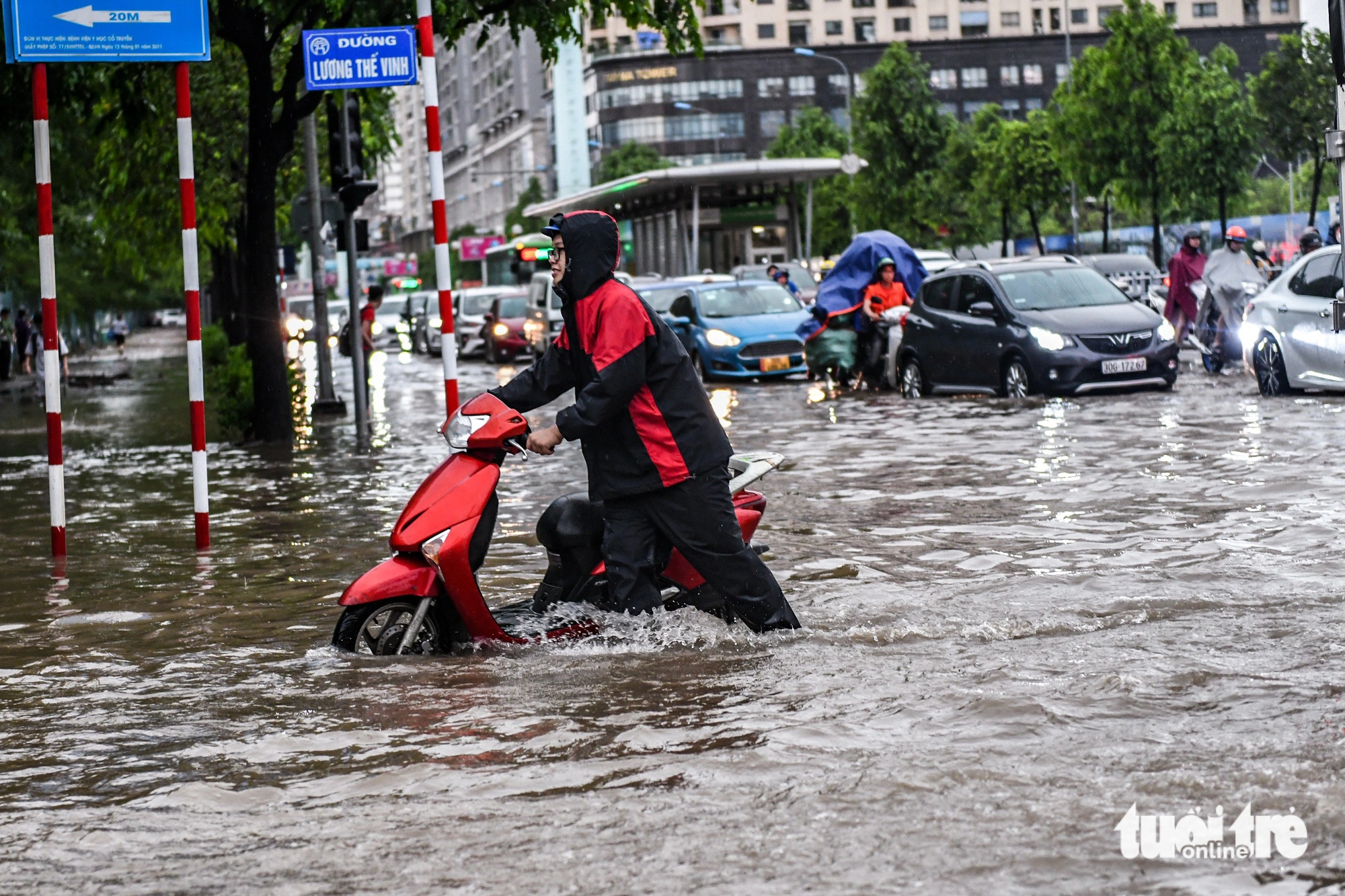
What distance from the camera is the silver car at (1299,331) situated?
55.6 ft

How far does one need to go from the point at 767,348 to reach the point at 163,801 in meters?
22.2

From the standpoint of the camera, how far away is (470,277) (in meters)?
145

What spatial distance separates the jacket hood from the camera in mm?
6641

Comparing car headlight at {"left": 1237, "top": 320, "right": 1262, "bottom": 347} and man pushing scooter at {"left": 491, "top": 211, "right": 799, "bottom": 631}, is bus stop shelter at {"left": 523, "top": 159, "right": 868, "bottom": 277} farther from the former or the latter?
man pushing scooter at {"left": 491, "top": 211, "right": 799, "bottom": 631}

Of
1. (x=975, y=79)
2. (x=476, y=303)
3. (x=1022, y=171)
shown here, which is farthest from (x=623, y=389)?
(x=975, y=79)

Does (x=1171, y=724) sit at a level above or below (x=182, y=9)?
below

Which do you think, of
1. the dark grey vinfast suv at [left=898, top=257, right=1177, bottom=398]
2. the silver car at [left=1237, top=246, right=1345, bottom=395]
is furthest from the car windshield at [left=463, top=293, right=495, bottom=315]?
the silver car at [left=1237, top=246, right=1345, bottom=395]

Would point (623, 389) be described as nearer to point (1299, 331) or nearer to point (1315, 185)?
point (1299, 331)

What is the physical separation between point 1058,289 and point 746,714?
1569 cm

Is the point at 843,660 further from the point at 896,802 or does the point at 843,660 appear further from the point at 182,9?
the point at 182,9

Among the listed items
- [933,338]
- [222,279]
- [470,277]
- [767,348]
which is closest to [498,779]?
[933,338]

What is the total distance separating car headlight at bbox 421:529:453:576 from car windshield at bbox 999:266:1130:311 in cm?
1450

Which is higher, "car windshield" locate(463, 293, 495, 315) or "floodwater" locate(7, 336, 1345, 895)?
"car windshield" locate(463, 293, 495, 315)

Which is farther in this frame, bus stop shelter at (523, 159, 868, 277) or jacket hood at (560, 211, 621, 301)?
bus stop shelter at (523, 159, 868, 277)
